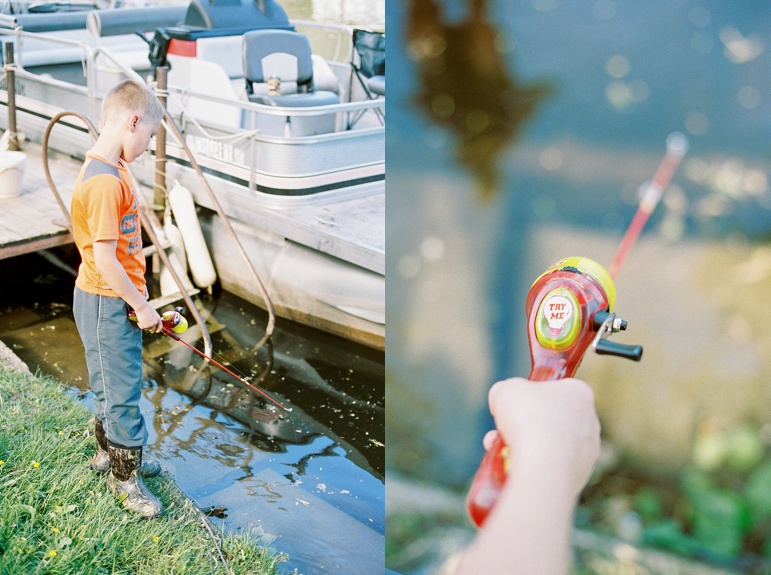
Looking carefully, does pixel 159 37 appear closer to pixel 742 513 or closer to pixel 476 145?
pixel 476 145

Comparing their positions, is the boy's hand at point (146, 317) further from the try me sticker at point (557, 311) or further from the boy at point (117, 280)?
the try me sticker at point (557, 311)

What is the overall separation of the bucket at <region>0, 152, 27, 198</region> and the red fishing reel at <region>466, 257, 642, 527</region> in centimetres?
564

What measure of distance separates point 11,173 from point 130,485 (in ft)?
13.2

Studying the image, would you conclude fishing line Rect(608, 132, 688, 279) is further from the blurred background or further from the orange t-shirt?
the orange t-shirt

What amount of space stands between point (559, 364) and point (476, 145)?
0.34m

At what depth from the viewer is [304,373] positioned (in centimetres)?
501

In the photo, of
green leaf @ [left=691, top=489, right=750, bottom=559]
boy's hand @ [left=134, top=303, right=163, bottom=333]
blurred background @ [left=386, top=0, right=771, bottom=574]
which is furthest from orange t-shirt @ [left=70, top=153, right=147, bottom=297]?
green leaf @ [left=691, top=489, right=750, bottom=559]

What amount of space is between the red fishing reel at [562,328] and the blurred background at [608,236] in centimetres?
3

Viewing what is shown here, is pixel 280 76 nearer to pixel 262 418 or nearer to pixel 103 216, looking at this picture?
pixel 262 418

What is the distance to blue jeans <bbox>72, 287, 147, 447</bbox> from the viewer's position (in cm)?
255

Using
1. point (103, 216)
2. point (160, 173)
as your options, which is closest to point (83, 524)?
point (103, 216)

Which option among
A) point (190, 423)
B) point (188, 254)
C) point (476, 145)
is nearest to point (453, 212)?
point (476, 145)

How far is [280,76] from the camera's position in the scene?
20.4 ft

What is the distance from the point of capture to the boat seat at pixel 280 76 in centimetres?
603
